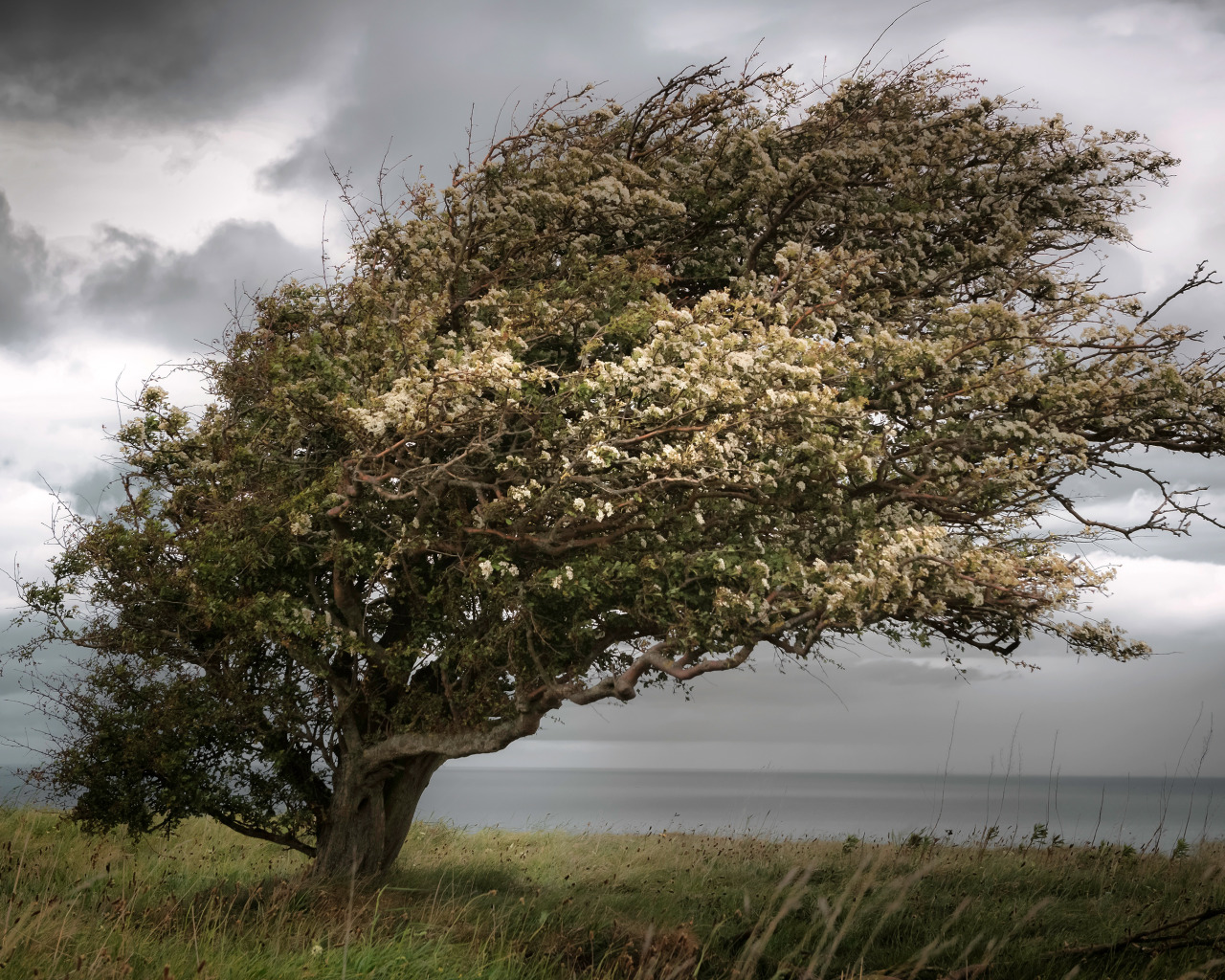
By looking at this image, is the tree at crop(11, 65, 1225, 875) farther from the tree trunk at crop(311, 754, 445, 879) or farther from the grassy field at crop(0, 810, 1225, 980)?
the grassy field at crop(0, 810, 1225, 980)

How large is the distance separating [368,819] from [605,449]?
733 cm

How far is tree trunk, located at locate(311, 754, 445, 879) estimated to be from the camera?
1320cm

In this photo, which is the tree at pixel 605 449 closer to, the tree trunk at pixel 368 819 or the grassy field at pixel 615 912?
the tree trunk at pixel 368 819

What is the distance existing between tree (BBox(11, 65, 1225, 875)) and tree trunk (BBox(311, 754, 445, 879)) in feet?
0.15

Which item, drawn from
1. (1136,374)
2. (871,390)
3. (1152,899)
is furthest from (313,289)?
(1152,899)

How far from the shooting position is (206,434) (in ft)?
42.8

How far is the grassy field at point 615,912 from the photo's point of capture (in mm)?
6770

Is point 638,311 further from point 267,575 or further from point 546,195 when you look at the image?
point 267,575

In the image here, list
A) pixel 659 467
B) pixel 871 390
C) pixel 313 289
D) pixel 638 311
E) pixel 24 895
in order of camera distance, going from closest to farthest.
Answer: pixel 24 895 < pixel 659 467 < pixel 638 311 < pixel 871 390 < pixel 313 289

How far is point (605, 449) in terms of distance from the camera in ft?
31.1

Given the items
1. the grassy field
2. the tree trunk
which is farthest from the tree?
the grassy field

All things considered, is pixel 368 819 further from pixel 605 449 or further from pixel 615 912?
pixel 605 449

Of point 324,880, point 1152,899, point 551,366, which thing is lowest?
point 324,880

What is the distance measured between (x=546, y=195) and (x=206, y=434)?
5775 mm
